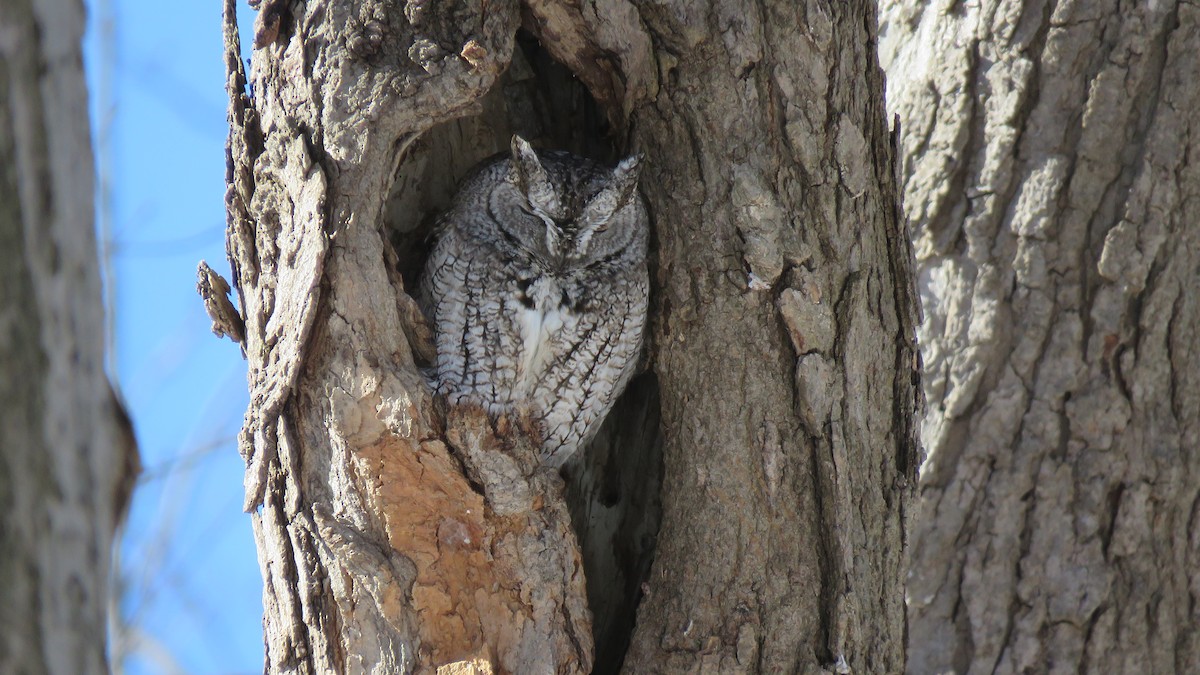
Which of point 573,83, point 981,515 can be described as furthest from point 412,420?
point 981,515

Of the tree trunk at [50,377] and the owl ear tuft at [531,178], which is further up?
the owl ear tuft at [531,178]

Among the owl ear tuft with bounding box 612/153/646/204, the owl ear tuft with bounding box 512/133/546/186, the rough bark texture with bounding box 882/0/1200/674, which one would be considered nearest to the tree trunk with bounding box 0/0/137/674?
the owl ear tuft with bounding box 612/153/646/204

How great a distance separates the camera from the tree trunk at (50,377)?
76cm

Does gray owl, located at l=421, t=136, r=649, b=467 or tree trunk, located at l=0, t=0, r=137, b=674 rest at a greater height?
gray owl, located at l=421, t=136, r=649, b=467

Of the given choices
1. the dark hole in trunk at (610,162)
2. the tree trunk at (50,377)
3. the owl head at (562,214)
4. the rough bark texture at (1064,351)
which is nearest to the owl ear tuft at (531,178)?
the owl head at (562,214)

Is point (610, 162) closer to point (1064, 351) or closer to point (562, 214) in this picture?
point (562, 214)

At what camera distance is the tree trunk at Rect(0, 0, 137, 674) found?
756mm

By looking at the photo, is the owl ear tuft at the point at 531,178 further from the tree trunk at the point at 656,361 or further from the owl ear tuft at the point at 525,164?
the tree trunk at the point at 656,361

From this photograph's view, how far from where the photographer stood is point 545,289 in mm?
2830

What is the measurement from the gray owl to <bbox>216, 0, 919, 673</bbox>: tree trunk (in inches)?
8.4

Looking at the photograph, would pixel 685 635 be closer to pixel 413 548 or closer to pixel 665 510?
pixel 665 510

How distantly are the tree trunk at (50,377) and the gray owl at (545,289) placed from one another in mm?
1880

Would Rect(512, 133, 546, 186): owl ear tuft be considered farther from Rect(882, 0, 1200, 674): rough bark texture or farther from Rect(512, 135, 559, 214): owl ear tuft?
Rect(882, 0, 1200, 674): rough bark texture

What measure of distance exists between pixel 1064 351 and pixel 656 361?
1.08 metres
